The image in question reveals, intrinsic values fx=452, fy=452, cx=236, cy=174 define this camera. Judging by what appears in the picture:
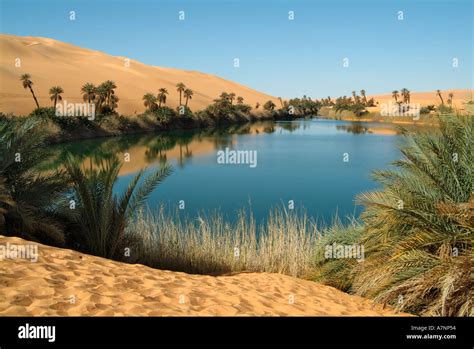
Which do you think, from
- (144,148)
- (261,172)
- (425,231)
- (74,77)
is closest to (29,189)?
(425,231)

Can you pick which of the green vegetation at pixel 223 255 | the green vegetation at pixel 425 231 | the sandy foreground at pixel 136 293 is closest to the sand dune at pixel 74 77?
the green vegetation at pixel 223 255

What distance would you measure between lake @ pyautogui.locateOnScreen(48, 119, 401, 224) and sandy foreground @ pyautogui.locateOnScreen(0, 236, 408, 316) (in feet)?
9.64

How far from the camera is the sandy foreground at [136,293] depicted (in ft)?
12.9

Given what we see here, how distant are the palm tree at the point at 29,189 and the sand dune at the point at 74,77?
139ft

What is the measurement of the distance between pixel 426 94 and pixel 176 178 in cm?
13919

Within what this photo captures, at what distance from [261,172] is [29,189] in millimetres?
16919

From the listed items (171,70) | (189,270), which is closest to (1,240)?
(189,270)

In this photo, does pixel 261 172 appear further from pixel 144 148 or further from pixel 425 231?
pixel 425 231

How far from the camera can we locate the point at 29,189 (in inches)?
269

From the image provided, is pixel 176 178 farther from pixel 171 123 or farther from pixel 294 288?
pixel 171 123

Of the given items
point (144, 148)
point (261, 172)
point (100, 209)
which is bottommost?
point (261, 172)

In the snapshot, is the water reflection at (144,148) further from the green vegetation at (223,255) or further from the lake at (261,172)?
the green vegetation at (223,255)

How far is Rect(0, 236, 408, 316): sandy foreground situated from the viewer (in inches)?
155

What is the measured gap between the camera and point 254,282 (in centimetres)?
597
